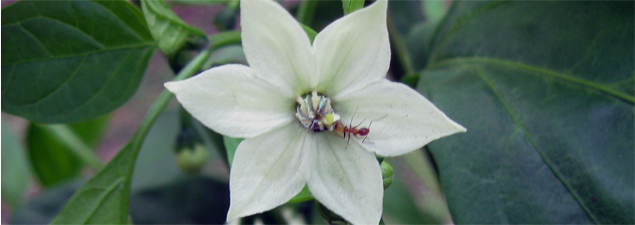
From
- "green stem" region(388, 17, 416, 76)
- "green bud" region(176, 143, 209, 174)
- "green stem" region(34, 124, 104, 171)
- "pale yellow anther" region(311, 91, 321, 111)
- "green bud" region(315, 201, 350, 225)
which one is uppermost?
"pale yellow anther" region(311, 91, 321, 111)

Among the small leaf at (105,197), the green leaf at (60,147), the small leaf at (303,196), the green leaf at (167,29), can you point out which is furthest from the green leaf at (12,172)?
the small leaf at (303,196)

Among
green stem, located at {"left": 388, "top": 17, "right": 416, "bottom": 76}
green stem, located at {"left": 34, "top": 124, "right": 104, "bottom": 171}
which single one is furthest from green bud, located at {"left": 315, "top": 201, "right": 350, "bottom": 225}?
green stem, located at {"left": 34, "top": 124, "right": 104, "bottom": 171}

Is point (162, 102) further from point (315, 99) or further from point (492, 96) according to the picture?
point (492, 96)

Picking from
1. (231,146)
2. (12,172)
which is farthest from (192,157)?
(12,172)

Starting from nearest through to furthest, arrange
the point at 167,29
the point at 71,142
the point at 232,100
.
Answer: the point at 232,100 → the point at 167,29 → the point at 71,142

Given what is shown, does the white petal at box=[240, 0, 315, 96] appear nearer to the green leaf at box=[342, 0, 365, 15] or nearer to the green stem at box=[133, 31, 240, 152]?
the green leaf at box=[342, 0, 365, 15]

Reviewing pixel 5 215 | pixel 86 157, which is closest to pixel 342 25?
pixel 86 157

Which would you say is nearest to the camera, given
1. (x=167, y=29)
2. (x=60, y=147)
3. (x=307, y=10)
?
(x=167, y=29)
